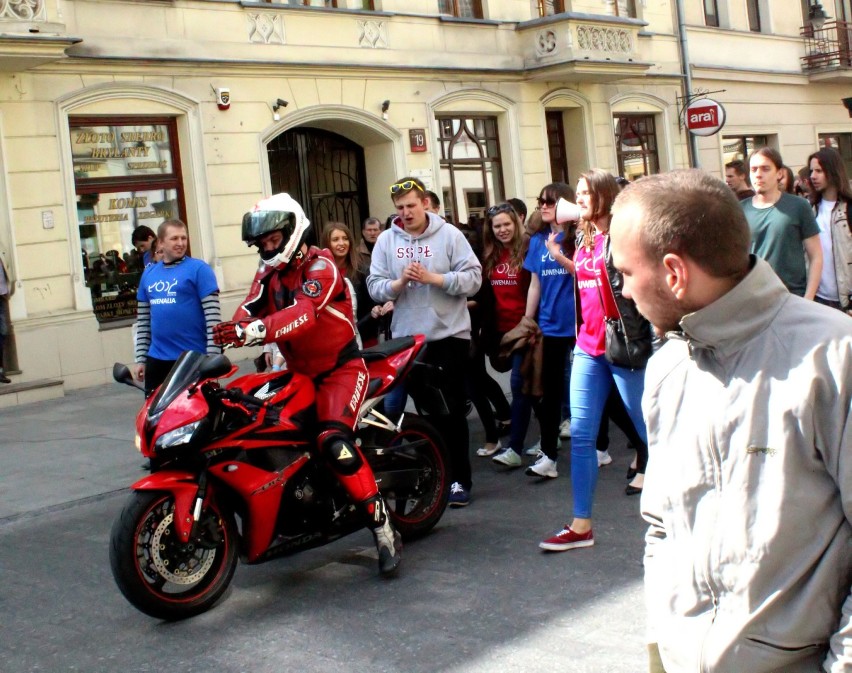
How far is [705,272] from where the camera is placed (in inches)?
77.9

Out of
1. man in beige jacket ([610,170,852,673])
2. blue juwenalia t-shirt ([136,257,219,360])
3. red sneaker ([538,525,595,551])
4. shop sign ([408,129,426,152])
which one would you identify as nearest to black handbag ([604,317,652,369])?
red sneaker ([538,525,595,551])

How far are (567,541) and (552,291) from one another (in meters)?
2.45

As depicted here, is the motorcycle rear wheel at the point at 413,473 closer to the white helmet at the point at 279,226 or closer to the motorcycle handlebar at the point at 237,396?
the motorcycle handlebar at the point at 237,396

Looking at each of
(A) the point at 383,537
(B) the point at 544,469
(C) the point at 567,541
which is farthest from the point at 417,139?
(A) the point at 383,537

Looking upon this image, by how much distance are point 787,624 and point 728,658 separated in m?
0.12

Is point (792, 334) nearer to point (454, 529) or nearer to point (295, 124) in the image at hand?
point (454, 529)

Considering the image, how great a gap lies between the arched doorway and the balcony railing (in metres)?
14.1

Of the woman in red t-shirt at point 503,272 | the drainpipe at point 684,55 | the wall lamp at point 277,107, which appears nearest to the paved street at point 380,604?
the woman in red t-shirt at point 503,272

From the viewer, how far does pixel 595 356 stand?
5.69 meters

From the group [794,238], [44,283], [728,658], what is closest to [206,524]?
[728,658]

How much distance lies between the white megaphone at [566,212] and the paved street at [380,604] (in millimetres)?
1664

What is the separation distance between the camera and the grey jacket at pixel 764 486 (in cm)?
188

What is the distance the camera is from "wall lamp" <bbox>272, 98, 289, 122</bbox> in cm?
1636

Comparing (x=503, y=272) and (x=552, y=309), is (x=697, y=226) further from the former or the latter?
(x=503, y=272)
